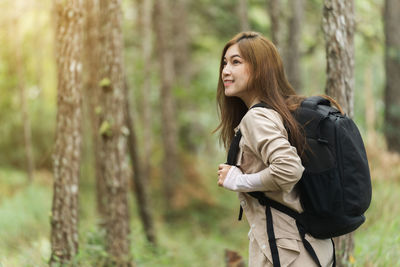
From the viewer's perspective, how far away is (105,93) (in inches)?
247

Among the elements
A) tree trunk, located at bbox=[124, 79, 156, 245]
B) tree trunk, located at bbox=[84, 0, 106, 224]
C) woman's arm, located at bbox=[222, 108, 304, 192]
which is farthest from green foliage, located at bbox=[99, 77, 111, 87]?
woman's arm, located at bbox=[222, 108, 304, 192]

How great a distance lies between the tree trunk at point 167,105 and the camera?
14.2 metres

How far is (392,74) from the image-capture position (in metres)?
12.7

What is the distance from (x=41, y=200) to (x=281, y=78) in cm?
1043

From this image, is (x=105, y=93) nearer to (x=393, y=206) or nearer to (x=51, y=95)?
(x=393, y=206)

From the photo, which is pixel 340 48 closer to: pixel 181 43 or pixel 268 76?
pixel 268 76

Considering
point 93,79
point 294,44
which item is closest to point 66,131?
point 93,79

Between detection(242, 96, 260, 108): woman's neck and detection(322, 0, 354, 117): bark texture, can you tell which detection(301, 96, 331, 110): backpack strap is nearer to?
detection(242, 96, 260, 108): woman's neck

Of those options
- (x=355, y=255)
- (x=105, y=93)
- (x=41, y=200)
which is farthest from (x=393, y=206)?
(x=41, y=200)

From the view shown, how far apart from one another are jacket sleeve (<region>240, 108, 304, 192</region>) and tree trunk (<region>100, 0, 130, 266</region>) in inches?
151

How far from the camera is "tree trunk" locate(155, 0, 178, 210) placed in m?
14.2

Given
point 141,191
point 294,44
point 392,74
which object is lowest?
point 141,191

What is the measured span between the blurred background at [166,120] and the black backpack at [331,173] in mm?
2265

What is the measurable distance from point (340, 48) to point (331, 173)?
235cm
